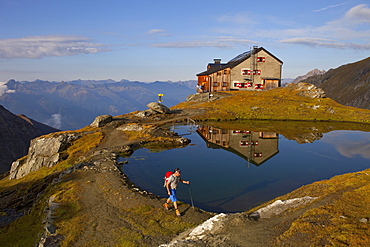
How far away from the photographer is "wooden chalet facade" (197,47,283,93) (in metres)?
101

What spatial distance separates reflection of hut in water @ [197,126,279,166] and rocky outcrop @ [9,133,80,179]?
27.0 meters

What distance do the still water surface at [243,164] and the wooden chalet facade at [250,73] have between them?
48558mm

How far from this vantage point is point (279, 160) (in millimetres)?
41156

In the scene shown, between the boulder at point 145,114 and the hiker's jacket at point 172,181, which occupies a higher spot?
the hiker's jacket at point 172,181

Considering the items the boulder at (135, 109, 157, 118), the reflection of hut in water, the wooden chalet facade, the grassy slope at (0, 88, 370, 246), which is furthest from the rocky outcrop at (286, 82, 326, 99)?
the boulder at (135, 109, 157, 118)

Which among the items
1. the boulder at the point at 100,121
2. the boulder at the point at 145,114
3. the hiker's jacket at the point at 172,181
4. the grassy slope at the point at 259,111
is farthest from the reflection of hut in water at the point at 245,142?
the boulder at the point at 100,121

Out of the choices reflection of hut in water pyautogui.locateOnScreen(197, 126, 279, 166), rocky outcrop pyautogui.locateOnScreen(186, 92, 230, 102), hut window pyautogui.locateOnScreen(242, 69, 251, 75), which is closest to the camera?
reflection of hut in water pyautogui.locateOnScreen(197, 126, 279, 166)

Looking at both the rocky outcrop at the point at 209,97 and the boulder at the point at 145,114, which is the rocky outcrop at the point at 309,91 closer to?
the rocky outcrop at the point at 209,97

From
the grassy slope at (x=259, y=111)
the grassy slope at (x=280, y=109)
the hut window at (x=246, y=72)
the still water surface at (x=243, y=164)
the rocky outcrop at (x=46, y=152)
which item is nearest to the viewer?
the still water surface at (x=243, y=164)

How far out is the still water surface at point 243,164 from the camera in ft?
92.1

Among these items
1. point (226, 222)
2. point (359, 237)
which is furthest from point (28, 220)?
point (359, 237)

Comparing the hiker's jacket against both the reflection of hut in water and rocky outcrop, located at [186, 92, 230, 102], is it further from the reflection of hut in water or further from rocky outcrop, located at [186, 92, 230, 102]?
rocky outcrop, located at [186, 92, 230, 102]

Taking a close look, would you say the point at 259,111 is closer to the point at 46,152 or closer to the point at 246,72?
the point at 246,72

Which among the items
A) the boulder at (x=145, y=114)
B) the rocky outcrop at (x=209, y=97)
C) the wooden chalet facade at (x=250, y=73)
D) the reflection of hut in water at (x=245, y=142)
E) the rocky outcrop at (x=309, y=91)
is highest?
the wooden chalet facade at (x=250, y=73)
